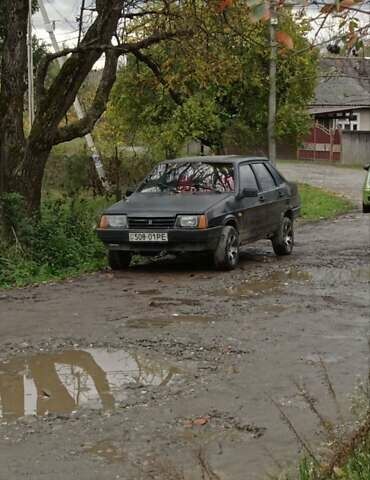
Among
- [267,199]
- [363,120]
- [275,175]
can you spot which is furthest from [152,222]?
[363,120]

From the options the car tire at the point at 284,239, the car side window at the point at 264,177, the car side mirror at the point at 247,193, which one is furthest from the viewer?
the car tire at the point at 284,239

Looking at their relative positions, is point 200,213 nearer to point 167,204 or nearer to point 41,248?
point 167,204

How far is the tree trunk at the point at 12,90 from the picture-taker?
13.1 meters

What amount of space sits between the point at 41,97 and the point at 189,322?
5.90 meters

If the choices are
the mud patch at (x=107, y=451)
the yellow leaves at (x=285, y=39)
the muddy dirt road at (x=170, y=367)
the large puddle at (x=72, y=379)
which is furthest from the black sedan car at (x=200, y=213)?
the yellow leaves at (x=285, y=39)

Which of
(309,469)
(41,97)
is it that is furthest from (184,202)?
(309,469)

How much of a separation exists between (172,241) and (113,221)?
95 centimetres

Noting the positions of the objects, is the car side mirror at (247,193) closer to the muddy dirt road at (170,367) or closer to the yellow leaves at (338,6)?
the muddy dirt road at (170,367)

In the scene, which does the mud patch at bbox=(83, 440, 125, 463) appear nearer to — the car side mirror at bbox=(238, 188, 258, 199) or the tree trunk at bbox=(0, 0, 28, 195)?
the car side mirror at bbox=(238, 188, 258, 199)

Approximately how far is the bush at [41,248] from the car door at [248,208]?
7.19ft

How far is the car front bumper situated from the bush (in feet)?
2.46

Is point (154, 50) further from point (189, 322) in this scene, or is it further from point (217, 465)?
point (217, 465)

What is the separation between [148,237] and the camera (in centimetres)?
1195

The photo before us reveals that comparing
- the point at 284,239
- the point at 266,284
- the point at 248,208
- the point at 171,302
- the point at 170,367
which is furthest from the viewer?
the point at 284,239
